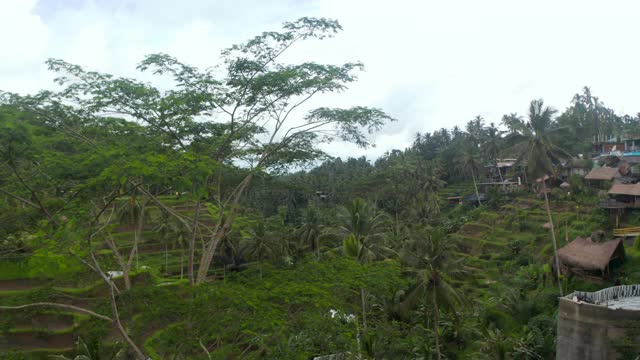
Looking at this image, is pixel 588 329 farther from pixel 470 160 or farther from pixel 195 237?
pixel 470 160

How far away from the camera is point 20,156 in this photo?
8.84m

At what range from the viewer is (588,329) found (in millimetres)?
15859

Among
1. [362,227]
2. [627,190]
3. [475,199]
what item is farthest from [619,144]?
[362,227]

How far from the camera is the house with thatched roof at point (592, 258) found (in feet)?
71.5

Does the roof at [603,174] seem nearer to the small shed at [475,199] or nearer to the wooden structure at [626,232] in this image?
the wooden structure at [626,232]

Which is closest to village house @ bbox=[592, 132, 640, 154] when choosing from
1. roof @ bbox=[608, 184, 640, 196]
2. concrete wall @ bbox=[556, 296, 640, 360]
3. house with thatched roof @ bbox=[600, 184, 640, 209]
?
house with thatched roof @ bbox=[600, 184, 640, 209]

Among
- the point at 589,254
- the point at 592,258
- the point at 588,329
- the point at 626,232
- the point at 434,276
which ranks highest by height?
the point at 626,232

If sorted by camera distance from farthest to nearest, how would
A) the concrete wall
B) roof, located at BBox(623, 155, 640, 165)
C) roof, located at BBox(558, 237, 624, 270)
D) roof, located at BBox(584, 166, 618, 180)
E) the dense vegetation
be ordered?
roof, located at BBox(623, 155, 640, 165)
roof, located at BBox(584, 166, 618, 180)
roof, located at BBox(558, 237, 624, 270)
the concrete wall
the dense vegetation

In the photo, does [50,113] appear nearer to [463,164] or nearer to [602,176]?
[602,176]

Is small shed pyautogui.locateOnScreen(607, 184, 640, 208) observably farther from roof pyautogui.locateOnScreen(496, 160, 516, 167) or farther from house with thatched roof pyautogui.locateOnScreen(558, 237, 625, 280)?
roof pyautogui.locateOnScreen(496, 160, 516, 167)

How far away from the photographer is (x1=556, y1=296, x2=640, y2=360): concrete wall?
49.9ft

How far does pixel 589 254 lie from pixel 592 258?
0.42 meters

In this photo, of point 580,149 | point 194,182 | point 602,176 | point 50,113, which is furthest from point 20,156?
point 580,149

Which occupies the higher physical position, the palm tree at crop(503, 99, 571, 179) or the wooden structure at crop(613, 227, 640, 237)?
the palm tree at crop(503, 99, 571, 179)
